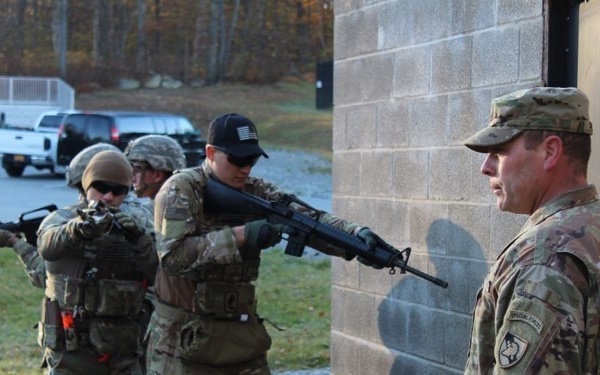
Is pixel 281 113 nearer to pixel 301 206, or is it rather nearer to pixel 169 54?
pixel 169 54

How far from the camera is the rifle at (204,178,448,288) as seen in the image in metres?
4.98

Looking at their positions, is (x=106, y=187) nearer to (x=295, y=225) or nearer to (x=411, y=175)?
(x=295, y=225)

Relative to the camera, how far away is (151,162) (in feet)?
20.9

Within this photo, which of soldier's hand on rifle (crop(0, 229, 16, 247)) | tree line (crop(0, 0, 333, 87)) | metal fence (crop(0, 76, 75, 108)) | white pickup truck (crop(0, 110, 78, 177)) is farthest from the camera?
tree line (crop(0, 0, 333, 87))

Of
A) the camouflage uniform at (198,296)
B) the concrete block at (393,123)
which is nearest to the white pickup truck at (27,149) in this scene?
the concrete block at (393,123)

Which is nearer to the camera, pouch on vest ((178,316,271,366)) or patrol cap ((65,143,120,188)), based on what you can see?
pouch on vest ((178,316,271,366))

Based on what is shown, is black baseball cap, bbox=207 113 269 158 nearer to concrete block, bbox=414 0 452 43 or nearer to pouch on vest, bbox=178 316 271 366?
pouch on vest, bbox=178 316 271 366

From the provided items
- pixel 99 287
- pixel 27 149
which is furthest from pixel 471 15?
pixel 27 149

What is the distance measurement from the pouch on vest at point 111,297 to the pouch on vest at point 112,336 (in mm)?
59

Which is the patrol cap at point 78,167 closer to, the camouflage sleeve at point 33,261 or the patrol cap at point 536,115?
the camouflage sleeve at point 33,261

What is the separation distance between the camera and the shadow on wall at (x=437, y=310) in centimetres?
560

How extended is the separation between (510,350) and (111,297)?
3.64 metres

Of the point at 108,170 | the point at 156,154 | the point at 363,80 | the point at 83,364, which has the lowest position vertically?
the point at 83,364

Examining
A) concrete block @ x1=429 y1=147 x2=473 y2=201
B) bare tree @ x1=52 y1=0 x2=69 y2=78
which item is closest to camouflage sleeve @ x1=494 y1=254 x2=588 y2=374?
concrete block @ x1=429 y1=147 x2=473 y2=201
